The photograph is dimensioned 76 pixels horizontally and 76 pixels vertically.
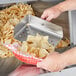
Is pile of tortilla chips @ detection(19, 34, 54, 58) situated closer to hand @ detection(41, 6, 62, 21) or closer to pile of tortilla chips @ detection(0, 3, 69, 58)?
pile of tortilla chips @ detection(0, 3, 69, 58)

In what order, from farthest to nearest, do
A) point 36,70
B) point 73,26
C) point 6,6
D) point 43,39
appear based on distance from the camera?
point 6,6
point 73,26
point 36,70
point 43,39

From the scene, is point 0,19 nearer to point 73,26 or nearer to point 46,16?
point 46,16

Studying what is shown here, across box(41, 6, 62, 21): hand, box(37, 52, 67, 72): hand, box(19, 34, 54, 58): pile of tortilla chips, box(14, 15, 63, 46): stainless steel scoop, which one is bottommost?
box(37, 52, 67, 72): hand

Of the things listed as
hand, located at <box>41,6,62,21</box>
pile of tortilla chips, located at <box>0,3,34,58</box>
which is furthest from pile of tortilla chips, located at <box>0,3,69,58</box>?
hand, located at <box>41,6,62,21</box>

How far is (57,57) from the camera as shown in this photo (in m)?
1.18

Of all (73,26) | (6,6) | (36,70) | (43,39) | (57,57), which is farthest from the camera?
(6,6)

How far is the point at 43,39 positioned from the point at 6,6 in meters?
0.54

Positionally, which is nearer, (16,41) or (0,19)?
(16,41)

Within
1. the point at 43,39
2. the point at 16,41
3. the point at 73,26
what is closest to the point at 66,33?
the point at 73,26

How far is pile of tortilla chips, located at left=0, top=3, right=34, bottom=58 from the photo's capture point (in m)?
1.46

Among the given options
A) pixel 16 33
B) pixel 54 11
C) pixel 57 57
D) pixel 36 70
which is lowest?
pixel 36 70

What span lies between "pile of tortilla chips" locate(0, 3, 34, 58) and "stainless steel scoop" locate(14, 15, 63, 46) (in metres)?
0.12

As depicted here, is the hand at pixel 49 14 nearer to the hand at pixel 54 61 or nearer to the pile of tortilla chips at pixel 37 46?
the pile of tortilla chips at pixel 37 46

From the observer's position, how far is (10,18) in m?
1.66
